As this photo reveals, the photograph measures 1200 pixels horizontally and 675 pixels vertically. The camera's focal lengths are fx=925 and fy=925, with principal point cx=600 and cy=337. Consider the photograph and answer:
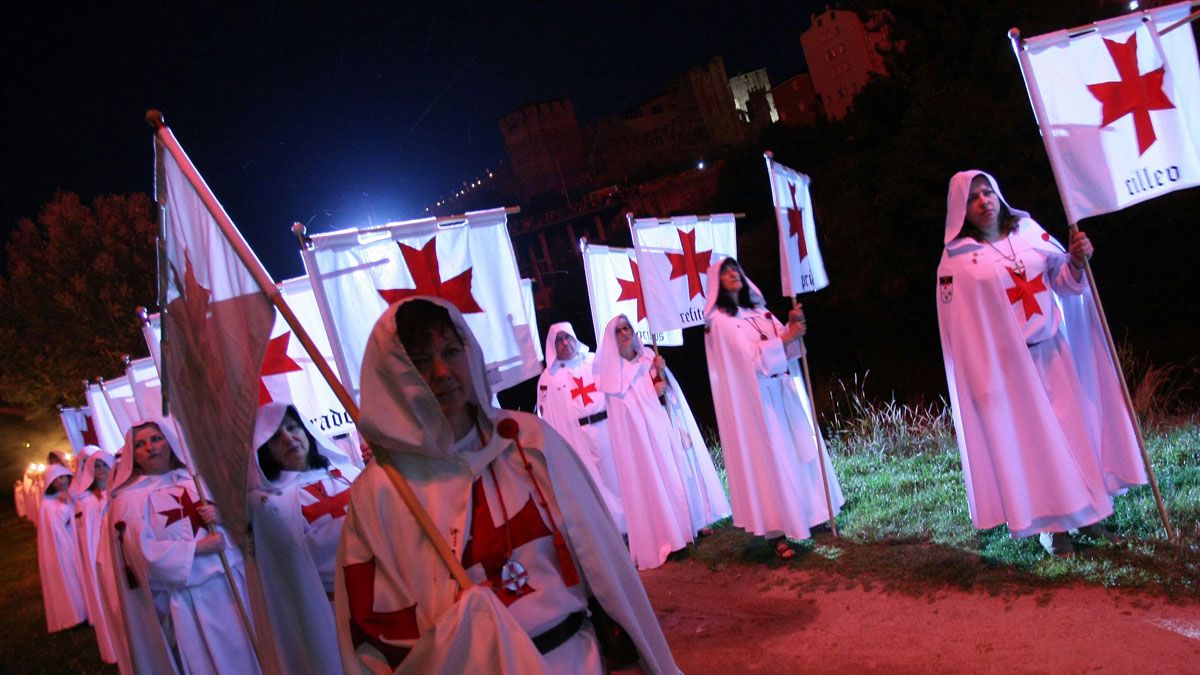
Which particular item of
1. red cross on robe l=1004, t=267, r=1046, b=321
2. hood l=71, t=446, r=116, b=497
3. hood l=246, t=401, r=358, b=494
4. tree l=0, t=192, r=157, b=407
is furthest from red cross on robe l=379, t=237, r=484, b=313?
tree l=0, t=192, r=157, b=407

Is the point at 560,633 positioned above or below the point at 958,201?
below

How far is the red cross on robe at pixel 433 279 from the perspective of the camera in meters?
6.54

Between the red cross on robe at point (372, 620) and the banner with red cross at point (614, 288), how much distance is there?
8.00 meters

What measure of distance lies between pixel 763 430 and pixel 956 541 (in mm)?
1792

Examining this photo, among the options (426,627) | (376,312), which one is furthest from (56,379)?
(426,627)

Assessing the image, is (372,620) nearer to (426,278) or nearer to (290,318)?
(290,318)

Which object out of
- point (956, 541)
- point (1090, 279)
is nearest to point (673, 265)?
point (956, 541)

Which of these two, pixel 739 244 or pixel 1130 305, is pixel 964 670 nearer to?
pixel 1130 305

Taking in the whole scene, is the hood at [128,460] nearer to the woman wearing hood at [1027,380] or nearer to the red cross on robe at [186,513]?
the red cross on robe at [186,513]

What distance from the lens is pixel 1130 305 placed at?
2055 cm

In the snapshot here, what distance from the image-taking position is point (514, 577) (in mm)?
2809

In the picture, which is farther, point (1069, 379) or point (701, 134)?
point (701, 134)

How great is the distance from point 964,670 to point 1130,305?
18671 mm

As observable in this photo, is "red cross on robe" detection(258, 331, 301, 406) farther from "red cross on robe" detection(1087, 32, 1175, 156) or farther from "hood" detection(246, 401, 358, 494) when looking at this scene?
"red cross on robe" detection(1087, 32, 1175, 156)
